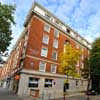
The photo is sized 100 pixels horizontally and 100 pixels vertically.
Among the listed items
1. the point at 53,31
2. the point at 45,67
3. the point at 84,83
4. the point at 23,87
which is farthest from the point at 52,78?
the point at 84,83

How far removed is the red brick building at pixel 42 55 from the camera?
2505cm

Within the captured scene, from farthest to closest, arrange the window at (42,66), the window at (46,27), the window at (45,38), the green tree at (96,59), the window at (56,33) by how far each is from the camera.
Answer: the window at (56,33)
the green tree at (96,59)
the window at (46,27)
the window at (45,38)
the window at (42,66)

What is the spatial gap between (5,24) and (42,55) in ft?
38.4

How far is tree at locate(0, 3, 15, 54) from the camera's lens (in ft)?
61.7

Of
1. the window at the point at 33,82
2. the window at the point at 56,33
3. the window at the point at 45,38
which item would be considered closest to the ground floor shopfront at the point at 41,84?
the window at the point at 33,82

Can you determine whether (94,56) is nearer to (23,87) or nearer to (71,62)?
(71,62)

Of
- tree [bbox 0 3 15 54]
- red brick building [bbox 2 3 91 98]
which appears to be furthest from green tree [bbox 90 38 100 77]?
tree [bbox 0 3 15 54]

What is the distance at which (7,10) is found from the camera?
19188 mm

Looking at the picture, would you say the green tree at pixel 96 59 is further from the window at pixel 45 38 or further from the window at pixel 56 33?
the window at pixel 45 38

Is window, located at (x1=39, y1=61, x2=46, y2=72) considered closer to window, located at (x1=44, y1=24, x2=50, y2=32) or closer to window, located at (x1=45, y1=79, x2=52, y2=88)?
window, located at (x1=45, y1=79, x2=52, y2=88)

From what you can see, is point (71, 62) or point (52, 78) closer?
point (71, 62)

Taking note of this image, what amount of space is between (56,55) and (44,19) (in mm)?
9730

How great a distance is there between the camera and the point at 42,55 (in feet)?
92.7

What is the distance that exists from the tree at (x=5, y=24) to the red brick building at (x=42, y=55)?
18.9 ft
